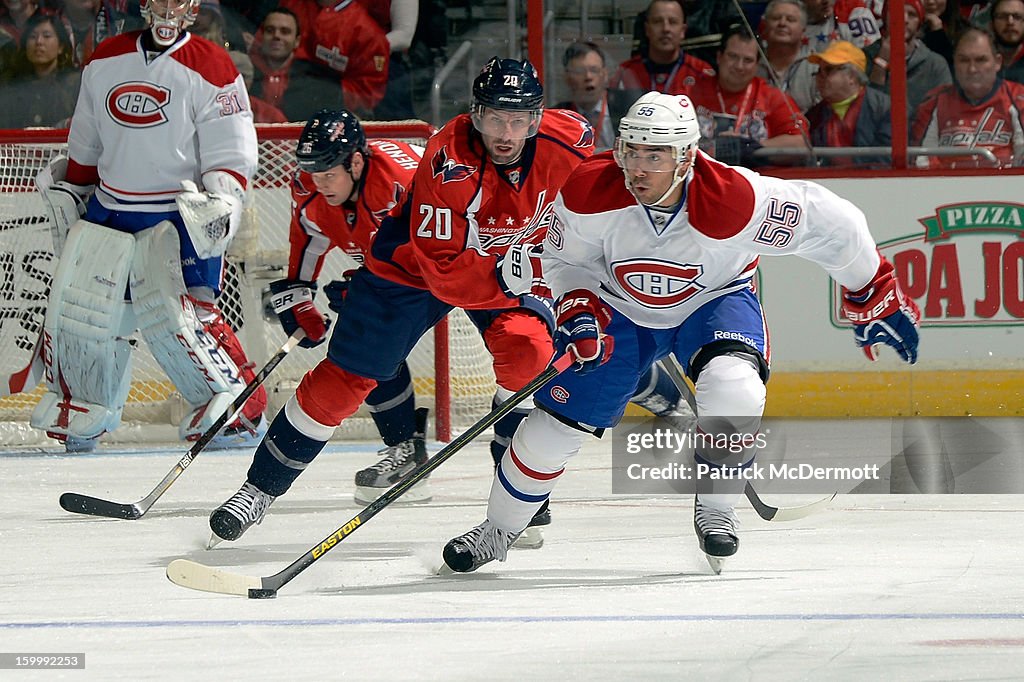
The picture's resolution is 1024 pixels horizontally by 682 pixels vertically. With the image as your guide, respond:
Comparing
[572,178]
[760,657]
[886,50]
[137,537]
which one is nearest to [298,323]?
[137,537]

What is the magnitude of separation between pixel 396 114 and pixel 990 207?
81.4 inches

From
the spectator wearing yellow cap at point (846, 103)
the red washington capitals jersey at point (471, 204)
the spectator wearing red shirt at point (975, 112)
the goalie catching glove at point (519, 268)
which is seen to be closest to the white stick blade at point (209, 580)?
the red washington capitals jersey at point (471, 204)

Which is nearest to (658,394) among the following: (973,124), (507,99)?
(507,99)

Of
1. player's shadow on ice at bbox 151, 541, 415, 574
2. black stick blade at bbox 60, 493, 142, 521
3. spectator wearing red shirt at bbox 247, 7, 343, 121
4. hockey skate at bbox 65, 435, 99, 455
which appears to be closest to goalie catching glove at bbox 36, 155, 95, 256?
hockey skate at bbox 65, 435, 99, 455

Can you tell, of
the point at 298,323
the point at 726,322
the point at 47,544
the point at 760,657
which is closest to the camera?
the point at 760,657

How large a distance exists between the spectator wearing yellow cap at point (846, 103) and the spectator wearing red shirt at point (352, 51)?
151 cm

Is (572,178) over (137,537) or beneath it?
over

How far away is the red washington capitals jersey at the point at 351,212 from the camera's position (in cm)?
386

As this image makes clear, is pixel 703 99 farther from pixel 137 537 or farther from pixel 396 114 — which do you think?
pixel 137 537

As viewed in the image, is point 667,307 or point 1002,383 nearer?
point 667,307

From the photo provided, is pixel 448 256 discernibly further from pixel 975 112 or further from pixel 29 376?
pixel 975 112

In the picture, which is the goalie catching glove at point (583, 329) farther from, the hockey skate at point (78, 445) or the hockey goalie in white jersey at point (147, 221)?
the hockey skate at point (78, 445)

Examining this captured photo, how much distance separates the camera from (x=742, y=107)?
5500 mm

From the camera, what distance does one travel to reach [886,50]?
549 cm
